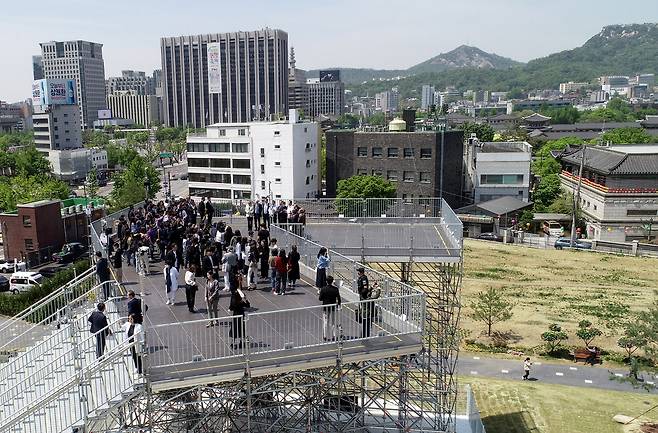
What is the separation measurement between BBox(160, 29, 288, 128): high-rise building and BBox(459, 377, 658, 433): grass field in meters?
151

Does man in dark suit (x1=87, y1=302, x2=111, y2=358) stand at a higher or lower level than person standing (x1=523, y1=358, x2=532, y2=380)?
Result: higher

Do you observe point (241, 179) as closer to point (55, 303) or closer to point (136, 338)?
point (55, 303)

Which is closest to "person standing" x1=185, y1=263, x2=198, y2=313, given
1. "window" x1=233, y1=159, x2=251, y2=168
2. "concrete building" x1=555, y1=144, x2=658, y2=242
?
"concrete building" x1=555, y1=144, x2=658, y2=242

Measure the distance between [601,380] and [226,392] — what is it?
19526 mm

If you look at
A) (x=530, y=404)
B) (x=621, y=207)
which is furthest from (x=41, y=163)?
(x=530, y=404)

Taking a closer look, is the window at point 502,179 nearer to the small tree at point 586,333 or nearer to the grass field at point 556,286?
the grass field at point 556,286

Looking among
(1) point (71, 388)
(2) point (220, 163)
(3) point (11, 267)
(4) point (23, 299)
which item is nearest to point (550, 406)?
(1) point (71, 388)

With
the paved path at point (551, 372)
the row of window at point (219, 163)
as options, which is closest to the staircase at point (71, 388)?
the paved path at point (551, 372)

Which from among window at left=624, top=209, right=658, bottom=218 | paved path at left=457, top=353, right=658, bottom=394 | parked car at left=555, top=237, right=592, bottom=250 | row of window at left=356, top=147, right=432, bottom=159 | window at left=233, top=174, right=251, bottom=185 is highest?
row of window at left=356, top=147, right=432, bottom=159

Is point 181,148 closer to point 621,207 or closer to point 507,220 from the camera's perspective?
point 507,220

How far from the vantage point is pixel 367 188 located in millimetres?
54438

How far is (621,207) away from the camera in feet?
173

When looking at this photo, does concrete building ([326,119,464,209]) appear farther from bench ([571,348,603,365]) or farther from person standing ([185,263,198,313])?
person standing ([185,263,198,313])

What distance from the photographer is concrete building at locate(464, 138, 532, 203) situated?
2506 inches
